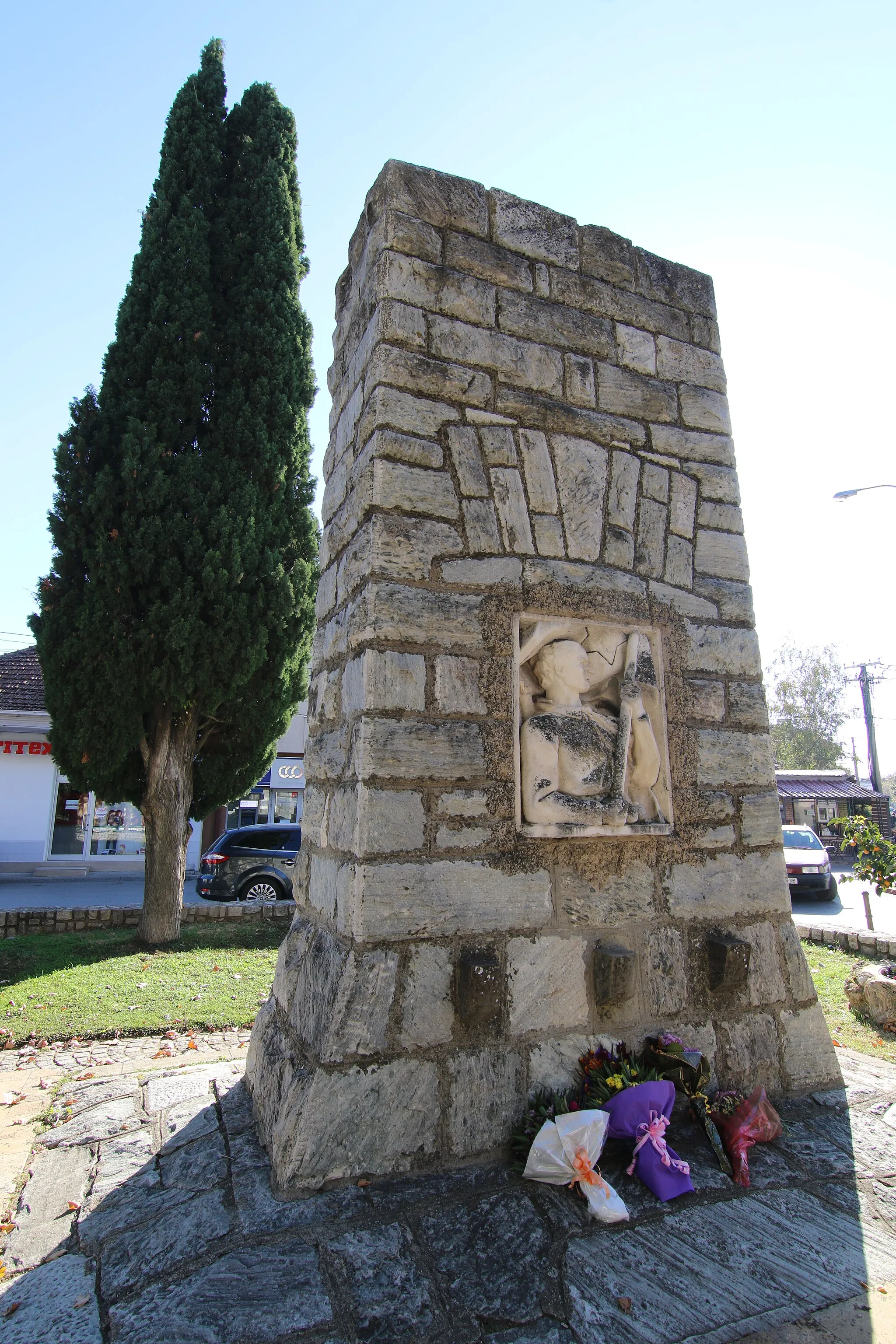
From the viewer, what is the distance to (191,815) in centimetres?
832

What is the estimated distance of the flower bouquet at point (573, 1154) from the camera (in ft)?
6.47

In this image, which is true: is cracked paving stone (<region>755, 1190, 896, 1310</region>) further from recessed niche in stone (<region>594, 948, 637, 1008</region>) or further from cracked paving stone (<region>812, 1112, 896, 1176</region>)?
recessed niche in stone (<region>594, 948, 637, 1008</region>)

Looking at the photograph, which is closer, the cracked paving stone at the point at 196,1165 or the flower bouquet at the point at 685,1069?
the cracked paving stone at the point at 196,1165

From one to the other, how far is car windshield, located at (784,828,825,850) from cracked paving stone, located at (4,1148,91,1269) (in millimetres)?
11652

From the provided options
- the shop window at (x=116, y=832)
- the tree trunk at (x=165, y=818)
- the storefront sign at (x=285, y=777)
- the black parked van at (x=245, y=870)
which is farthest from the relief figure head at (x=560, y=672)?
the shop window at (x=116, y=832)

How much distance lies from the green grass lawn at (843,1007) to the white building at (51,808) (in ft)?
30.5

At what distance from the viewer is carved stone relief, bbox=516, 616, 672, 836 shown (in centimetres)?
243

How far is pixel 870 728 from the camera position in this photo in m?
26.7

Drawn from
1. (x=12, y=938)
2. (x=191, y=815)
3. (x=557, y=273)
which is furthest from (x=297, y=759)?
(x=557, y=273)

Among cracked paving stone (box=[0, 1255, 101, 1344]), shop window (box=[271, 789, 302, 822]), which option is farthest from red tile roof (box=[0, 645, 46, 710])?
cracked paving stone (box=[0, 1255, 101, 1344])

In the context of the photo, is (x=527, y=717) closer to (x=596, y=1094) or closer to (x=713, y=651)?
(x=713, y=651)

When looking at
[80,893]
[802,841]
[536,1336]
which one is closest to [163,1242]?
[536,1336]

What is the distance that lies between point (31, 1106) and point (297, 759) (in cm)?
1235

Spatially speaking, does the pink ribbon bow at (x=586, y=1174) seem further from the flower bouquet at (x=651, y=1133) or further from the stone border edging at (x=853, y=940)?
the stone border edging at (x=853, y=940)
